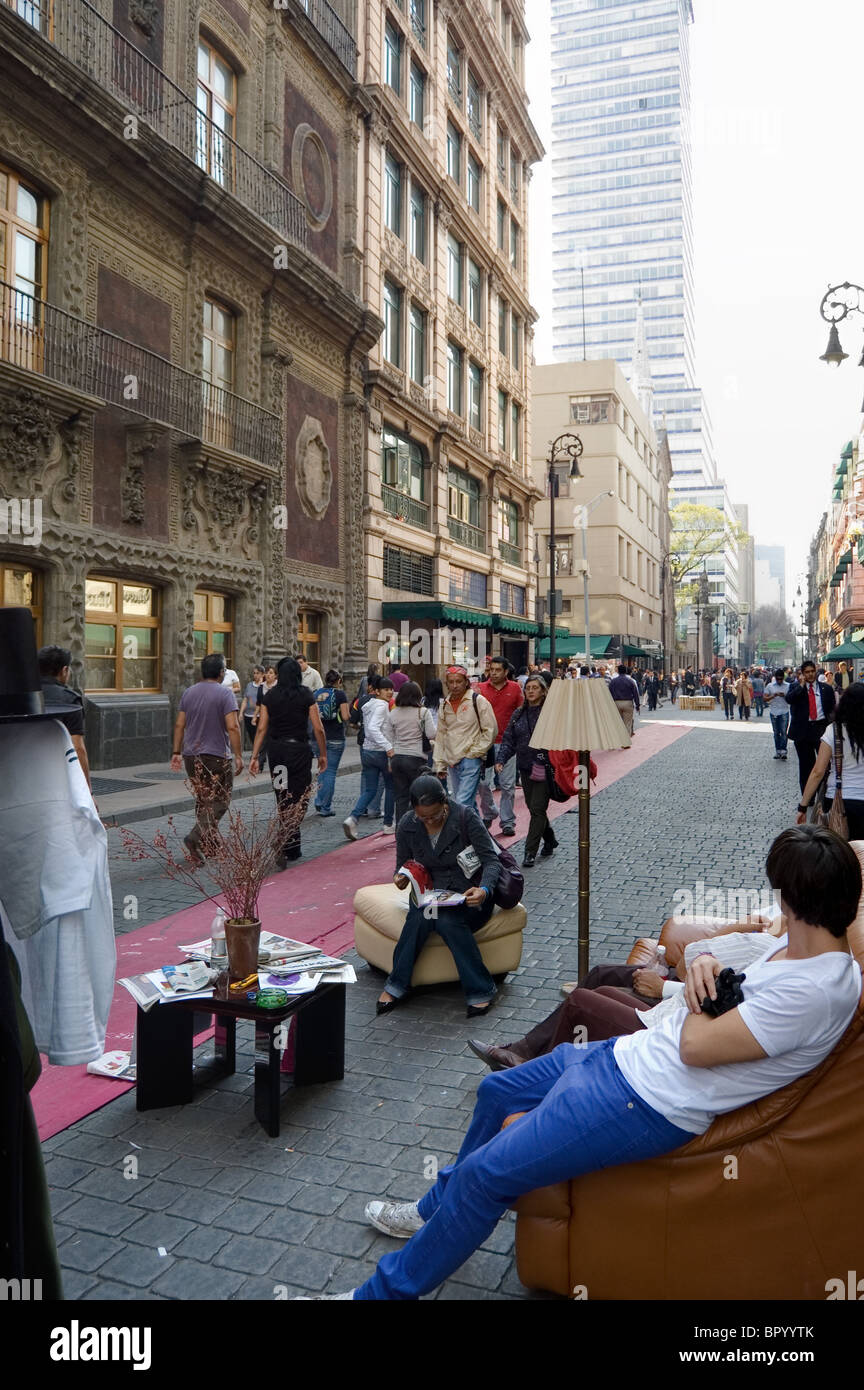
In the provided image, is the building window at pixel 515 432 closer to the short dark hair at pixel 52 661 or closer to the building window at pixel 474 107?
the building window at pixel 474 107

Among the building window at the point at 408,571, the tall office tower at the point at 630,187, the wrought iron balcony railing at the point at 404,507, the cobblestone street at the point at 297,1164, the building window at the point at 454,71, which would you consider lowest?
the cobblestone street at the point at 297,1164

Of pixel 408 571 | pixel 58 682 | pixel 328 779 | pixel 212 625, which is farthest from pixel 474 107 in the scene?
pixel 58 682

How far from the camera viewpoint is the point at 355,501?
77.8 ft

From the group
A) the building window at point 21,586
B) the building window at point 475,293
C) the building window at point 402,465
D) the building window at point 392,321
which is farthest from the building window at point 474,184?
the building window at point 21,586

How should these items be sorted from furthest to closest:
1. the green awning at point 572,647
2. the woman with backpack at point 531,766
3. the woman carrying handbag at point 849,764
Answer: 1. the green awning at point 572,647
2. the woman with backpack at point 531,766
3. the woman carrying handbag at point 849,764

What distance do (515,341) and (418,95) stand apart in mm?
11140

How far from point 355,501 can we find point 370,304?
5.41 m

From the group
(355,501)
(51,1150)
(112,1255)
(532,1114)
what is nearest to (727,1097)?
(532,1114)

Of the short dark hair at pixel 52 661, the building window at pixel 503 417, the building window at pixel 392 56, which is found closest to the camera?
the short dark hair at pixel 52 661

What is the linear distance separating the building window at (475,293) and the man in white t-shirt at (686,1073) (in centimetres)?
3342

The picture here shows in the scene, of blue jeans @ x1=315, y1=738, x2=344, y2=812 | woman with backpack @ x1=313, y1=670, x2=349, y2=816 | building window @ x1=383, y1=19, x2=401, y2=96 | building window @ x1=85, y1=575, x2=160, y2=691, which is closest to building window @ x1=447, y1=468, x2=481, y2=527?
building window @ x1=383, y1=19, x2=401, y2=96

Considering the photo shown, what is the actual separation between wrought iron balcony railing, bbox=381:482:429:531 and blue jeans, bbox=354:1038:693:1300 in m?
23.8

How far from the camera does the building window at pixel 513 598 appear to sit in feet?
119
